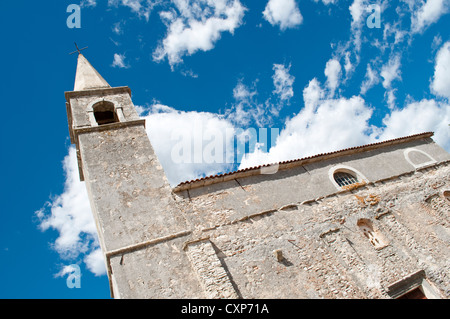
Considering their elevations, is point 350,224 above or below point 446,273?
above

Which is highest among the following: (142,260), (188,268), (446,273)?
(142,260)

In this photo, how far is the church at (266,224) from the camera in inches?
320

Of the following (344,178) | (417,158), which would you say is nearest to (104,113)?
Answer: (344,178)

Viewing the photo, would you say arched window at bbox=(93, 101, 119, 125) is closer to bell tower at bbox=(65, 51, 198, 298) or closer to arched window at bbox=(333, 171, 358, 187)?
bell tower at bbox=(65, 51, 198, 298)

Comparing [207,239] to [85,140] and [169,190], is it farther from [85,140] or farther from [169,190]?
[85,140]

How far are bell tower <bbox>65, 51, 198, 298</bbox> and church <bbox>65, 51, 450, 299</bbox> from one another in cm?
3

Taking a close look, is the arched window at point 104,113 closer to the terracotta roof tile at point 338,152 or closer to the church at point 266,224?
the church at point 266,224

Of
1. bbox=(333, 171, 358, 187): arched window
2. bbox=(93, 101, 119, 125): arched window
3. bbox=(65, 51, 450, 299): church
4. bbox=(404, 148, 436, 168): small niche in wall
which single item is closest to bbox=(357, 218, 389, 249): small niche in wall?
bbox=(65, 51, 450, 299): church

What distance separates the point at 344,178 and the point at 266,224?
5152 mm

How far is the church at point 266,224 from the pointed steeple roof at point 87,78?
1.74 m

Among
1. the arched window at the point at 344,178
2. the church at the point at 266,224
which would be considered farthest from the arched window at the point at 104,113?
the arched window at the point at 344,178
